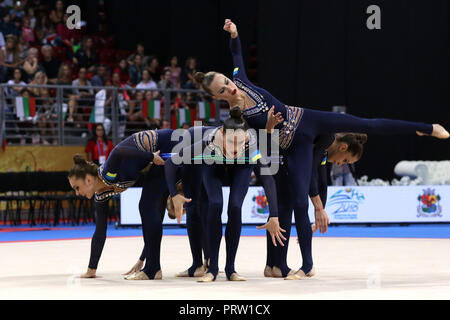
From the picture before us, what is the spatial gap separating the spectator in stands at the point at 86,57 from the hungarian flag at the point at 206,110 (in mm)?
2476

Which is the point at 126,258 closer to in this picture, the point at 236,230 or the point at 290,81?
the point at 236,230

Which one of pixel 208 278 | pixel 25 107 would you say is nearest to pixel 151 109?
pixel 25 107

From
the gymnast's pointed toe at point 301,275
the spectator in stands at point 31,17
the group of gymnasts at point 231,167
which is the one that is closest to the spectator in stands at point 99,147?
the spectator in stands at point 31,17

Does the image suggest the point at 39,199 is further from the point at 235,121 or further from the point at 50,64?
the point at 235,121

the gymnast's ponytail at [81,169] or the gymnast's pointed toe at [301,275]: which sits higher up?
the gymnast's ponytail at [81,169]

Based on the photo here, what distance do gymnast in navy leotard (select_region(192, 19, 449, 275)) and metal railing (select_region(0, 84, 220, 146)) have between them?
7.36 meters

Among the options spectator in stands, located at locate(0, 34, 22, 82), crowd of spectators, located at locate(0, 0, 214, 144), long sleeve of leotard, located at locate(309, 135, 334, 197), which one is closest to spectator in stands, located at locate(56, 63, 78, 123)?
crowd of spectators, located at locate(0, 0, 214, 144)

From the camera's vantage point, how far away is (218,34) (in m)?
18.3

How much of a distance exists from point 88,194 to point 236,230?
52.3 inches

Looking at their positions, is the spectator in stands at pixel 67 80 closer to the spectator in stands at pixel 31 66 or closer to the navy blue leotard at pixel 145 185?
the spectator in stands at pixel 31 66

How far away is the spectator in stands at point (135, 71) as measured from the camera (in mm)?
15536

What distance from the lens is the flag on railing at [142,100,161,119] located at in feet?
46.7
